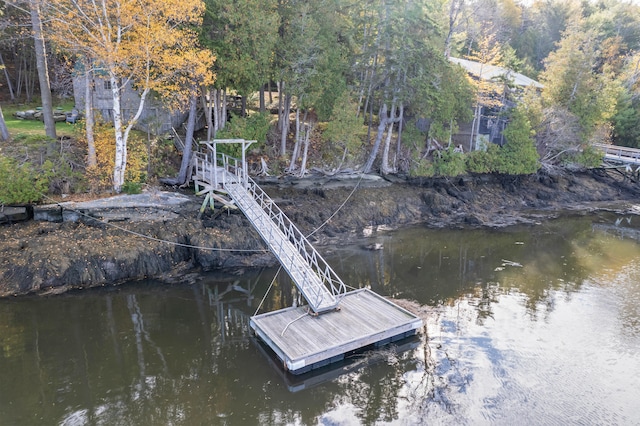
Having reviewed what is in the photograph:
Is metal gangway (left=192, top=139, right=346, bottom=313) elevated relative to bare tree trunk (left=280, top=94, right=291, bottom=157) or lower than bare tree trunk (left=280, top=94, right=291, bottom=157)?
lower

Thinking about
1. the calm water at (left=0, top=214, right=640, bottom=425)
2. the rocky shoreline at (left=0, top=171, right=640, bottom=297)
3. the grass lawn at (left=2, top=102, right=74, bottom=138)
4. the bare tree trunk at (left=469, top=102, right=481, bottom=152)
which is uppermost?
the bare tree trunk at (left=469, top=102, right=481, bottom=152)

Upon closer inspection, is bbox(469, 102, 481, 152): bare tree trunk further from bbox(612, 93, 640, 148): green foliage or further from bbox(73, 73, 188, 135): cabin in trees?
bbox(73, 73, 188, 135): cabin in trees

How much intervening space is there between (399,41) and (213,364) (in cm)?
1982

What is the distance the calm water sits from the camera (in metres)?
10.0

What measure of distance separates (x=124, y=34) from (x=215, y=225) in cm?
890

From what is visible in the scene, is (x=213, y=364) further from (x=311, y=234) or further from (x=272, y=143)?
(x=272, y=143)

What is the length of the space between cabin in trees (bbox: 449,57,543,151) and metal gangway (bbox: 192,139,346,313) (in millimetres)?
18064

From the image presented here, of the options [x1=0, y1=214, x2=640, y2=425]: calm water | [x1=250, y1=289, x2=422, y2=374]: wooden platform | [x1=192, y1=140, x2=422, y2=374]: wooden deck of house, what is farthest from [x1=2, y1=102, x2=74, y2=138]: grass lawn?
[x1=250, y1=289, x2=422, y2=374]: wooden platform

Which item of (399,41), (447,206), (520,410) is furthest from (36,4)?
(447,206)

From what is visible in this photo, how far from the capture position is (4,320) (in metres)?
13.2

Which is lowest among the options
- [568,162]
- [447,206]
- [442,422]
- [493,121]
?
[442,422]

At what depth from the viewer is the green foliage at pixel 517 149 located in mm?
29312

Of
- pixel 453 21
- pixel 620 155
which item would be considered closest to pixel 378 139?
pixel 453 21

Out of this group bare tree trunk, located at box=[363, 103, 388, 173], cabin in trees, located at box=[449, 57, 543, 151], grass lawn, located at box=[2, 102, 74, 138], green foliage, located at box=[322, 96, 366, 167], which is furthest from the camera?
cabin in trees, located at box=[449, 57, 543, 151]
